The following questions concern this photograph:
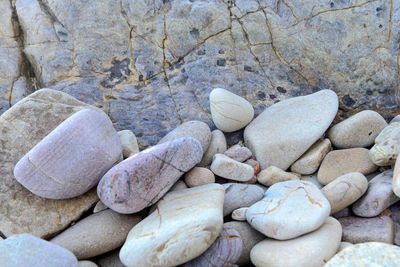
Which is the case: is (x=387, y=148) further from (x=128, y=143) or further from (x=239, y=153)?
(x=128, y=143)

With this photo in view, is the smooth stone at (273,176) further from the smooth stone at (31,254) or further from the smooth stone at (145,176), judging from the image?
the smooth stone at (31,254)

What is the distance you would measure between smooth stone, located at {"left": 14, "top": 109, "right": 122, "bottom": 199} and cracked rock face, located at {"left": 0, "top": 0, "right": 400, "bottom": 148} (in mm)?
775

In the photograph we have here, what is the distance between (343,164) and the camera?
242cm

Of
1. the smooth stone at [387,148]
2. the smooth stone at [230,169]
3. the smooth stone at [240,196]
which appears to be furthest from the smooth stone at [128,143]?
the smooth stone at [387,148]

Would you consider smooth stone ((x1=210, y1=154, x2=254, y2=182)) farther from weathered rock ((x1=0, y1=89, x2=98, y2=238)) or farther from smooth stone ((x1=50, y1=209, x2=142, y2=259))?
weathered rock ((x1=0, y1=89, x2=98, y2=238))

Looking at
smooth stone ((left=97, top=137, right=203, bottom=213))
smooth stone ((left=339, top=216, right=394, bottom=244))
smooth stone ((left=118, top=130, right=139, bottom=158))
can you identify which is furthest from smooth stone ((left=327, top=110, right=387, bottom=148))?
smooth stone ((left=118, top=130, right=139, bottom=158))

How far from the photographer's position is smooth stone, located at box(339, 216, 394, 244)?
1.93 metres

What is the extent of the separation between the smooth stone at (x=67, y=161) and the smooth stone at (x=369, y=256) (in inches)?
53.8

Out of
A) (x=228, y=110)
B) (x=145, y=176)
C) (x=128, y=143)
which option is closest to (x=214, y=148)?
(x=228, y=110)

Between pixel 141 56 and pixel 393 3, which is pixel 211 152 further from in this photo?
pixel 393 3

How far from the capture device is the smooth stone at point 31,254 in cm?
159

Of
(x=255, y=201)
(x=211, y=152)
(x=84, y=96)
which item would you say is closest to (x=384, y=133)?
(x=255, y=201)

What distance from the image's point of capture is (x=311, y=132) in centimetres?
254

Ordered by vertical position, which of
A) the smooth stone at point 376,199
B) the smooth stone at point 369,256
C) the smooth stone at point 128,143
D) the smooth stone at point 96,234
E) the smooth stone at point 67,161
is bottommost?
the smooth stone at point 376,199
